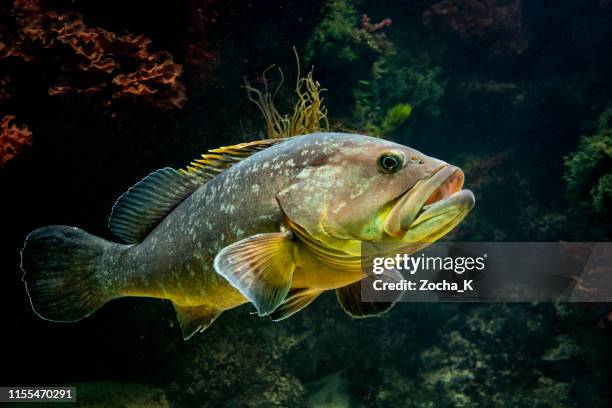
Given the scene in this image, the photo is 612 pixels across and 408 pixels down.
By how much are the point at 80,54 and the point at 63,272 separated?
2.25 metres

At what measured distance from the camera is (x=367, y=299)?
2.41m

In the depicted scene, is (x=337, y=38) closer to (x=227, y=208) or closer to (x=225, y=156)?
(x=225, y=156)

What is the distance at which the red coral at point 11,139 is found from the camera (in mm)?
3836

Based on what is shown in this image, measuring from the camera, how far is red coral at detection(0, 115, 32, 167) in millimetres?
3836

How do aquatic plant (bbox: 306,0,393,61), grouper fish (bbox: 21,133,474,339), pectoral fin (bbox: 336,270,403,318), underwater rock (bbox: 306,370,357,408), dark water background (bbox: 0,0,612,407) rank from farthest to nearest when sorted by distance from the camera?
1. aquatic plant (bbox: 306,0,393,61)
2. underwater rock (bbox: 306,370,357,408)
3. dark water background (bbox: 0,0,612,407)
4. pectoral fin (bbox: 336,270,403,318)
5. grouper fish (bbox: 21,133,474,339)

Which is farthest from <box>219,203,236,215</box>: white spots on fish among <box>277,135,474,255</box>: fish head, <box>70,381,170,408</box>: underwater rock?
<box>70,381,170,408</box>: underwater rock

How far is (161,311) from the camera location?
16.0ft

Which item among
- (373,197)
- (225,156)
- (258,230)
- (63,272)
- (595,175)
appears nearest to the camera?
(373,197)

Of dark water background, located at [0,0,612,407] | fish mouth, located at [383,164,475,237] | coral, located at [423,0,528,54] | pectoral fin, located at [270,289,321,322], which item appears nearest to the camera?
fish mouth, located at [383,164,475,237]

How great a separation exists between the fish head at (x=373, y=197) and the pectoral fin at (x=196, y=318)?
1077 millimetres

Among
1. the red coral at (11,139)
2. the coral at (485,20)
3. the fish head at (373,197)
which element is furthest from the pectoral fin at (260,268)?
the coral at (485,20)

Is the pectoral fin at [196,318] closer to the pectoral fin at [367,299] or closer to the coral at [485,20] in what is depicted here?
the pectoral fin at [367,299]

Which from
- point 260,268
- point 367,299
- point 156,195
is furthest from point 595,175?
point 156,195

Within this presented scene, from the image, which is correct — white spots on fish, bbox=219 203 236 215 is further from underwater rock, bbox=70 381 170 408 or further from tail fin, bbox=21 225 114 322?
underwater rock, bbox=70 381 170 408
